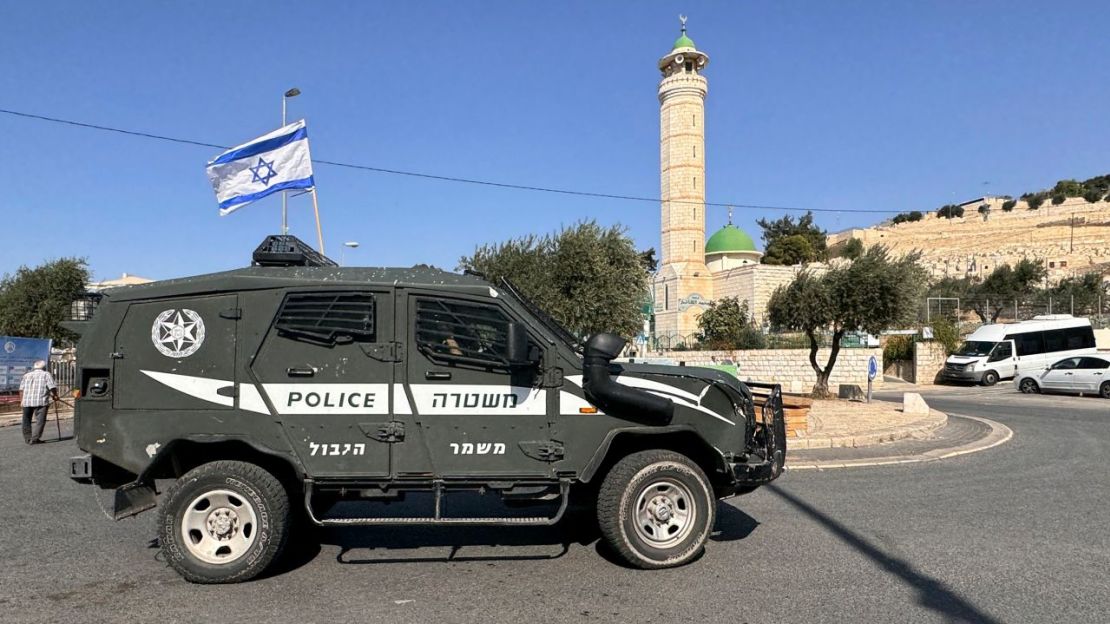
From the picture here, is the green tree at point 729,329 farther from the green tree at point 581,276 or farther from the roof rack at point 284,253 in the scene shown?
the roof rack at point 284,253

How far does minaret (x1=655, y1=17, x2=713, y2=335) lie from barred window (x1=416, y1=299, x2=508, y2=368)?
55279 mm

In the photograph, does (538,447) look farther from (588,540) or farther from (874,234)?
(874,234)

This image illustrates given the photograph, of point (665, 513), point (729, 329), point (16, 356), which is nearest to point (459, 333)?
point (665, 513)

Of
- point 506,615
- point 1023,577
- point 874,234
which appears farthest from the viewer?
point 874,234

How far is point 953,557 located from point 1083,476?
17.9ft

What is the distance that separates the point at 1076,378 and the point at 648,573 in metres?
27.2

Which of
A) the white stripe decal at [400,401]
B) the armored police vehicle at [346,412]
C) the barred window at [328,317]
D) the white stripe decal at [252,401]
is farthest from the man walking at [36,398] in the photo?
the white stripe decal at [400,401]

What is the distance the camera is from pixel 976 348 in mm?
32938

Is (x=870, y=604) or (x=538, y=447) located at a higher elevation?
(x=538, y=447)

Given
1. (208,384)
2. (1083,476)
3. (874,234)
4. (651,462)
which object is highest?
(874,234)

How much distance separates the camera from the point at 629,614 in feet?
14.3

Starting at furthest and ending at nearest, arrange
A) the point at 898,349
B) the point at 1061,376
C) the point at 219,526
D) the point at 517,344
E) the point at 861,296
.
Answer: the point at 898,349 → the point at 1061,376 → the point at 861,296 → the point at 219,526 → the point at 517,344

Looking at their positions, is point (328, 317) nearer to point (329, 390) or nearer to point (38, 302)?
point (329, 390)

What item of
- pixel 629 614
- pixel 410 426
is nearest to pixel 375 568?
pixel 410 426
